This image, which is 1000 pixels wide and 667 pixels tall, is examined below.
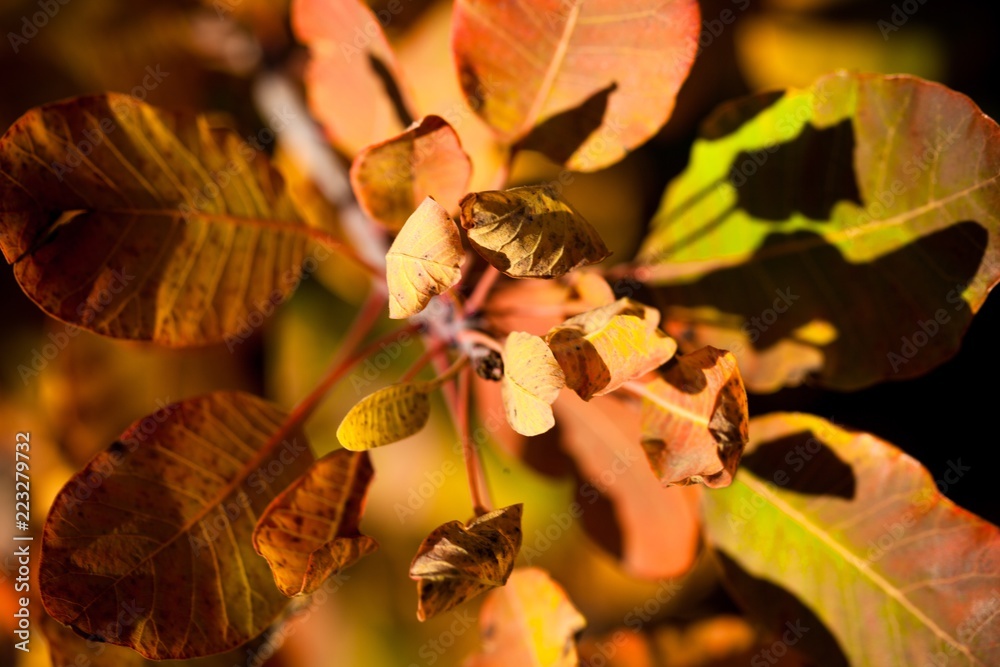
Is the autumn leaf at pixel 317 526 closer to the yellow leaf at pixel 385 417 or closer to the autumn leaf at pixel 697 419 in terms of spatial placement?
the yellow leaf at pixel 385 417

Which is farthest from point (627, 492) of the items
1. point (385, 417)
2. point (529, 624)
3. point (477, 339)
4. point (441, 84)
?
point (441, 84)

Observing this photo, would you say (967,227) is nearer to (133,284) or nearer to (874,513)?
(874,513)

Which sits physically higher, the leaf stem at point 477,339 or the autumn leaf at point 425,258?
the autumn leaf at point 425,258

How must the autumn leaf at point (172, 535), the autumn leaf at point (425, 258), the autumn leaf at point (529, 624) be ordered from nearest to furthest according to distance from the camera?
the autumn leaf at point (425, 258) < the autumn leaf at point (172, 535) < the autumn leaf at point (529, 624)

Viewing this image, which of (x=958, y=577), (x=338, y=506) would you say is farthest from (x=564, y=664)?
(x=958, y=577)

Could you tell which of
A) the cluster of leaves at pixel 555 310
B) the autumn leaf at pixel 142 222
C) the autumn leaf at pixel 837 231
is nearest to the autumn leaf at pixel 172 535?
the cluster of leaves at pixel 555 310

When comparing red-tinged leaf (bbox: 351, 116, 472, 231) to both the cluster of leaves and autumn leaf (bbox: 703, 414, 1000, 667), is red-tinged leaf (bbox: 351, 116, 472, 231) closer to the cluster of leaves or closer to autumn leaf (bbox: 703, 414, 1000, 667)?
the cluster of leaves
